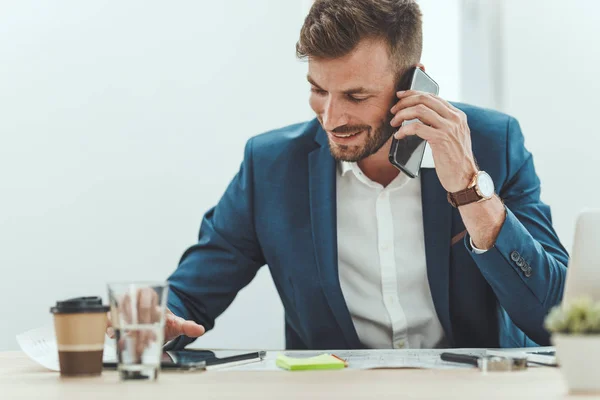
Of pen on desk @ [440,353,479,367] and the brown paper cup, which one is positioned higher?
the brown paper cup

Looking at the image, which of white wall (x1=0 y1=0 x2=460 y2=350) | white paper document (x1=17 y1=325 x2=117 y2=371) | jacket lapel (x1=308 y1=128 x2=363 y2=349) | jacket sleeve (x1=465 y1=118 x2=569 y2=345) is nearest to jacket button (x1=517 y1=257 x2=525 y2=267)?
jacket sleeve (x1=465 y1=118 x2=569 y2=345)

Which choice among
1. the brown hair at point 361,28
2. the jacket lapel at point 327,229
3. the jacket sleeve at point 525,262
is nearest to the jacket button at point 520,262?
the jacket sleeve at point 525,262

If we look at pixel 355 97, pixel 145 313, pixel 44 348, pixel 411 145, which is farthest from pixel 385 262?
pixel 145 313

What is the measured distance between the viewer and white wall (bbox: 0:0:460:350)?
230 centimetres

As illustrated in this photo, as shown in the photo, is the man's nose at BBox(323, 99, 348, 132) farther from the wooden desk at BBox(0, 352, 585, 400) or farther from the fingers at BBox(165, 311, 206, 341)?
the wooden desk at BBox(0, 352, 585, 400)

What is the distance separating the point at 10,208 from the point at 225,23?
84 cm

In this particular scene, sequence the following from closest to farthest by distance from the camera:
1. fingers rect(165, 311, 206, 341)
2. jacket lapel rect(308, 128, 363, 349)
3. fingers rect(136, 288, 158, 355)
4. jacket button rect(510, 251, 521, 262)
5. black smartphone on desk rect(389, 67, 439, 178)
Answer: fingers rect(136, 288, 158, 355) → fingers rect(165, 311, 206, 341) → jacket button rect(510, 251, 521, 262) → black smartphone on desk rect(389, 67, 439, 178) → jacket lapel rect(308, 128, 363, 349)

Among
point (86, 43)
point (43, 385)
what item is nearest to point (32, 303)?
point (86, 43)

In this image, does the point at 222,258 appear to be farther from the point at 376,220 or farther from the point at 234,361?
the point at 234,361

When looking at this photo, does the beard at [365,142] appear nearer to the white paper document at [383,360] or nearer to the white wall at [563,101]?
the white paper document at [383,360]

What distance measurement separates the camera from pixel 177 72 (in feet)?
7.78

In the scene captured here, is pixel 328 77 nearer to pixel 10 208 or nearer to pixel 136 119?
pixel 136 119

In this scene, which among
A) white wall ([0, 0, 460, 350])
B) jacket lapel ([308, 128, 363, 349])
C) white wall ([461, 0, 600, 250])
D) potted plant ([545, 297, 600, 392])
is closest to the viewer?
potted plant ([545, 297, 600, 392])

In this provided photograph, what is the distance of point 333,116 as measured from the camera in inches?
66.8
